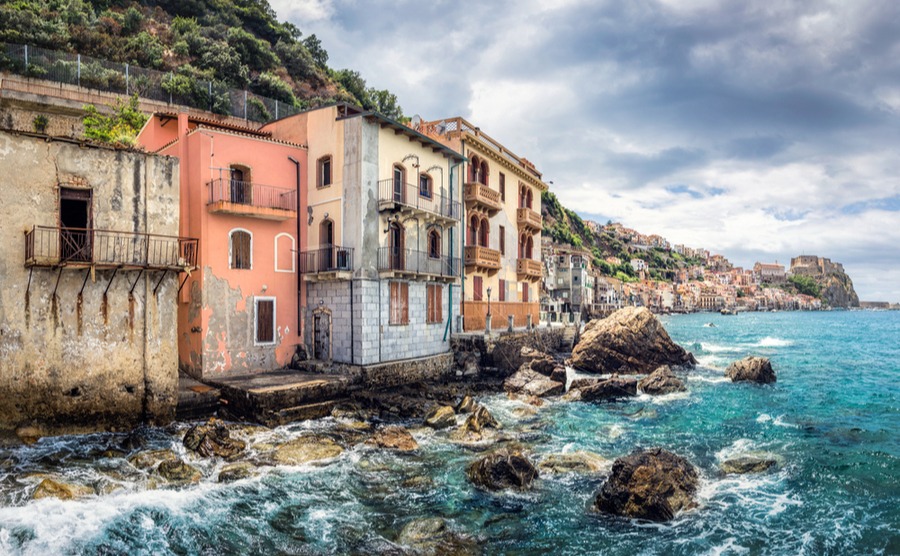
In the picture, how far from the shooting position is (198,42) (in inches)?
1929

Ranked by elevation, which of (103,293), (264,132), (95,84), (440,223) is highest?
(95,84)

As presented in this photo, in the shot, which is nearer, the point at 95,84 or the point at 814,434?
the point at 814,434

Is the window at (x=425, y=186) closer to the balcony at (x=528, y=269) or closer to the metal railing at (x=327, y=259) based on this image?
the metal railing at (x=327, y=259)

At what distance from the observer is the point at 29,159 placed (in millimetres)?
14484

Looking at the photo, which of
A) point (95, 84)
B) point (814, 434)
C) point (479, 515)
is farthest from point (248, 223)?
point (95, 84)

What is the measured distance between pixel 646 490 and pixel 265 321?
15.9m

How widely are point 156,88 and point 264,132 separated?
822 inches

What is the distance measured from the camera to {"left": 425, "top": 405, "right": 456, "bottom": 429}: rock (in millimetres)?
18234

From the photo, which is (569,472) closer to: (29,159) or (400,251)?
(400,251)

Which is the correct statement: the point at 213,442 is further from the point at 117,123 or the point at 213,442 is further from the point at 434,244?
the point at 117,123

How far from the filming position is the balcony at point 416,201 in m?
23.1

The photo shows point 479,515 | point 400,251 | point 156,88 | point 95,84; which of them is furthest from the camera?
point 156,88

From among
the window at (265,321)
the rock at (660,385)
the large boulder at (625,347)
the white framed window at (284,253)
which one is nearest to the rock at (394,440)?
the window at (265,321)

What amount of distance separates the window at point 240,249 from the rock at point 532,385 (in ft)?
42.6
